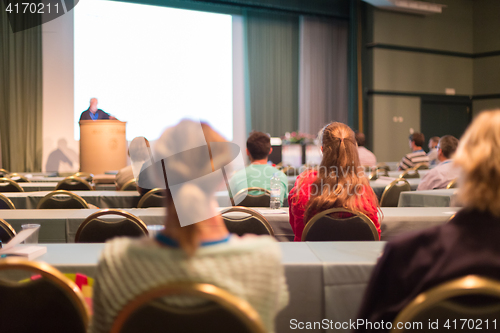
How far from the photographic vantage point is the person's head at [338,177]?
2.20 m

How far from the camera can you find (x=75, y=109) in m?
9.37

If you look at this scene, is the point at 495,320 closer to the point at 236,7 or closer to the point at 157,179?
the point at 157,179

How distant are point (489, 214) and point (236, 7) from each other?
10.6 m

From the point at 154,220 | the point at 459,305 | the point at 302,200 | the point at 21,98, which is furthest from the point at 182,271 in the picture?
the point at 21,98

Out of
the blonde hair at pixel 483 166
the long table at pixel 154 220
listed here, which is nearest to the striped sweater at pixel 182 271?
the blonde hair at pixel 483 166

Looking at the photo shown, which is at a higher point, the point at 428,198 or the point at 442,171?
the point at 442,171

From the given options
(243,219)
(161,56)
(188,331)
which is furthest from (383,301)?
(161,56)

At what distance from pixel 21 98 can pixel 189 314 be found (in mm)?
9599

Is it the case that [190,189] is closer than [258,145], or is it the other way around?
[190,189]

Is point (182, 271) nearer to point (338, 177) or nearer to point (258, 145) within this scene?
point (338, 177)

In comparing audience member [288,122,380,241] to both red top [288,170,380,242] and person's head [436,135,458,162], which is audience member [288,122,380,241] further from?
person's head [436,135,458,162]

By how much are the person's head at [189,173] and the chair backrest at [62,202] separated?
8.12ft

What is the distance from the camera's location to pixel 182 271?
38.0 inches

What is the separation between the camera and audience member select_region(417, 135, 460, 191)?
172 inches
